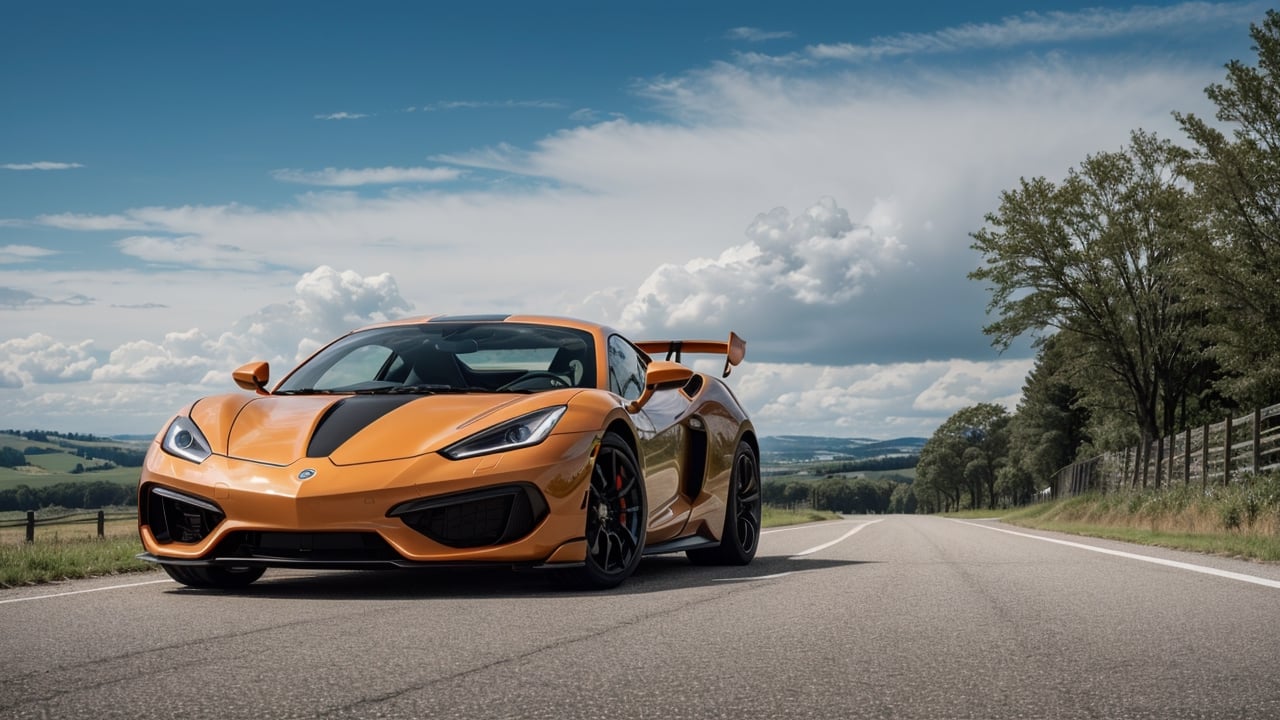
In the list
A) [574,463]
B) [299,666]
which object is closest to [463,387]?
[574,463]

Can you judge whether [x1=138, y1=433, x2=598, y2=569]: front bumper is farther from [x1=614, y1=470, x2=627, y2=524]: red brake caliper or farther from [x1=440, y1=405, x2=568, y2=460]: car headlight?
[x1=614, y1=470, x2=627, y2=524]: red brake caliper

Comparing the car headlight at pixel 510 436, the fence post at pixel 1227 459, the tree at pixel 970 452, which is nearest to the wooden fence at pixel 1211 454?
the fence post at pixel 1227 459

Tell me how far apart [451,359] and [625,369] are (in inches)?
41.8

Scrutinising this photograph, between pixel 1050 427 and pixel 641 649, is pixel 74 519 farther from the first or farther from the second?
pixel 1050 427

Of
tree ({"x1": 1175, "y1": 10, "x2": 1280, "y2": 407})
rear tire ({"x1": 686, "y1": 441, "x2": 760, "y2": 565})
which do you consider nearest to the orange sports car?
rear tire ({"x1": 686, "y1": 441, "x2": 760, "y2": 565})

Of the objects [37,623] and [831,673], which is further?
[37,623]

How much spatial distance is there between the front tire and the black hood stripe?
1.02 metres

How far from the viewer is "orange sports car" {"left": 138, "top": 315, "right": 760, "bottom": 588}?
5.40 metres

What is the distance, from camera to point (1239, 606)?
5.59 m

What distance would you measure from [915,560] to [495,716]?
6780mm

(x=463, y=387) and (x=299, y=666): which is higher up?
(x=463, y=387)

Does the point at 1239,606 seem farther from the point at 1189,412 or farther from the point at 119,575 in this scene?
the point at 1189,412

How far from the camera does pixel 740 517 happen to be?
8688mm

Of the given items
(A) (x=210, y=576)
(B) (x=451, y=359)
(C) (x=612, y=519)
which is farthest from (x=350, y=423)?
(C) (x=612, y=519)
